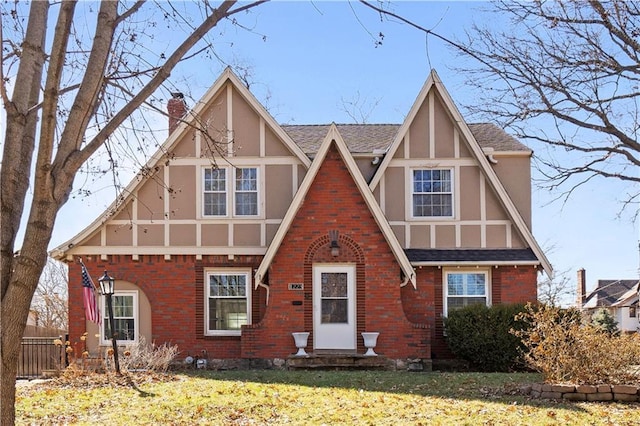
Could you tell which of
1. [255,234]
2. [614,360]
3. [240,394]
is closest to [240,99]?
[255,234]

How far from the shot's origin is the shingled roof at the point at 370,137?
21.5 metres

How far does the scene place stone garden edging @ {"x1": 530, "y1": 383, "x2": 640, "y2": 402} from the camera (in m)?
12.2

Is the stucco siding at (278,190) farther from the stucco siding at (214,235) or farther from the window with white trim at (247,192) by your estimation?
the stucco siding at (214,235)

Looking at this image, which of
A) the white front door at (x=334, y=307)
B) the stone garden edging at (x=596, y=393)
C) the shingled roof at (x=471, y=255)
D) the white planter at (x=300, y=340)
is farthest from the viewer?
the shingled roof at (x=471, y=255)

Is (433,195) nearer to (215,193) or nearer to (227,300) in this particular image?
(215,193)

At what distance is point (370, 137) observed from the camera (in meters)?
22.9

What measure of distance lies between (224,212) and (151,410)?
364 inches

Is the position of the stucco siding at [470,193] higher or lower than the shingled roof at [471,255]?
higher

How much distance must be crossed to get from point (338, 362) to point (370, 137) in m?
7.98

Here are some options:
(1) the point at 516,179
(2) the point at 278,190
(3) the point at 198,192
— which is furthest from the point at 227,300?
(1) the point at 516,179

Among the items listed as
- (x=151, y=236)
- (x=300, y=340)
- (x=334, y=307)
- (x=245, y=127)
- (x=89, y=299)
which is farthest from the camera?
(x=245, y=127)

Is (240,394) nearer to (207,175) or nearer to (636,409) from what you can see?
(636,409)

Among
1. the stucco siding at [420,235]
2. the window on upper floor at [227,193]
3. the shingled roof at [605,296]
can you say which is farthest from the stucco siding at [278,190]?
the shingled roof at [605,296]

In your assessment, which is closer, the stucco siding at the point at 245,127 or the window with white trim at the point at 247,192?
the stucco siding at the point at 245,127
